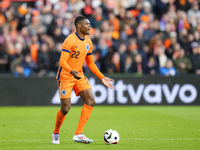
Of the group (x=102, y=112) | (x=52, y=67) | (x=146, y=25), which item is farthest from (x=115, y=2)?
(x=102, y=112)

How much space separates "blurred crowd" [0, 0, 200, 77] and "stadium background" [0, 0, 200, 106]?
0.12ft

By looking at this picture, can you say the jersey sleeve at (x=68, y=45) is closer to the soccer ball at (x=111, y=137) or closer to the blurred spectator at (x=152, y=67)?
the soccer ball at (x=111, y=137)

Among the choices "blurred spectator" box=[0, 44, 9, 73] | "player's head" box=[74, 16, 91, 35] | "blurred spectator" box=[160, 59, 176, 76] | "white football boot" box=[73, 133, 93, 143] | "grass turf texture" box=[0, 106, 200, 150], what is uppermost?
"player's head" box=[74, 16, 91, 35]

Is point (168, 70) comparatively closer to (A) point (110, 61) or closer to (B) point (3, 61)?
(A) point (110, 61)

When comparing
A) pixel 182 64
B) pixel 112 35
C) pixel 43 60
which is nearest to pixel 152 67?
pixel 182 64

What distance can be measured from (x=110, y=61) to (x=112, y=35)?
5.64 ft

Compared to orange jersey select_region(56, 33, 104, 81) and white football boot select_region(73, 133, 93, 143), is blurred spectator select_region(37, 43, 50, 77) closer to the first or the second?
orange jersey select_region(56, 33, 104, 81)

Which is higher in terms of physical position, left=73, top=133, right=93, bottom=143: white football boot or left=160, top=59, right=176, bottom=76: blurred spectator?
left=160, top=59, right=176, bottom=76: blurred spectator

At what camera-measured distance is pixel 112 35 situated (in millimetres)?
16484

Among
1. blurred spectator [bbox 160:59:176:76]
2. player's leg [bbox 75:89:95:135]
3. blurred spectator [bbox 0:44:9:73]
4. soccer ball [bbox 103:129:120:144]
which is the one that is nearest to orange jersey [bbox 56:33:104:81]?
player's leg [bbox 75:89:95:135]

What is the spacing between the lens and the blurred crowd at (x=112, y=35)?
15.3 metres

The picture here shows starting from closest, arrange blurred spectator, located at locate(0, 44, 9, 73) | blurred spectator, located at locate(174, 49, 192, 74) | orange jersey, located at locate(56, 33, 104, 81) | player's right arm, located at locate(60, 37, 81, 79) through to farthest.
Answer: player's right arm, located at locate(60, 37, 81, 79) → orange jersey, located at locate(56, 33, 104, 81) → blurred spectator, located at locate(0, 44, 9, 73) → blurred spectator, located at locate(174, 49, 192, 74)

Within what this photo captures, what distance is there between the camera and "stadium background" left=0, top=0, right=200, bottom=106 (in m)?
15.2

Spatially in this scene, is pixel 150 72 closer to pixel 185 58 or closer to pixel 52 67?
pixel 185 58
